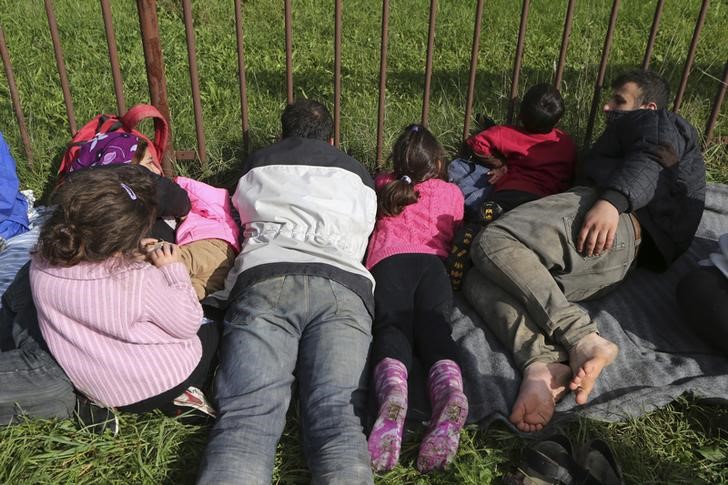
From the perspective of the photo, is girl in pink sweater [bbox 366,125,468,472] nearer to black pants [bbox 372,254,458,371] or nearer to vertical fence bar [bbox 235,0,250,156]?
black pants [bbox 372,254,458,371]

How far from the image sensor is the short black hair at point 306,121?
3.29m

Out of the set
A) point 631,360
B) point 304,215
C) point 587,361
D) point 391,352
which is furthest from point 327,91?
point 587,361

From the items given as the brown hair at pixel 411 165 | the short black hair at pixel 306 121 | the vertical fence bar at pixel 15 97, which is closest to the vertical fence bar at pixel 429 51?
the brown hair at pixel 411 165

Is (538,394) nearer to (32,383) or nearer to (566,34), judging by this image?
(32,383)

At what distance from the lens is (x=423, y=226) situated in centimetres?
324

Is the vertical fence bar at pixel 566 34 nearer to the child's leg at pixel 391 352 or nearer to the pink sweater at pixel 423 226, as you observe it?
the pink sweater at pixel 423 226

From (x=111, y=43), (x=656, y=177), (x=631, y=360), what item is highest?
(x=111, y=43)

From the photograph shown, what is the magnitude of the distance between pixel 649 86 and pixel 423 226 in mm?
1413

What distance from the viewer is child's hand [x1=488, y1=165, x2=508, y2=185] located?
3709 millimetres

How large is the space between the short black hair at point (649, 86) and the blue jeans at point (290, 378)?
6.33ft

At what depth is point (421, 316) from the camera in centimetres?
282

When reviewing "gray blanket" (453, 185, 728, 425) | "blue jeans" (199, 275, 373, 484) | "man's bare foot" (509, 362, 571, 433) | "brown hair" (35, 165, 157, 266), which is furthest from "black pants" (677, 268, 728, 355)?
"brown hair" (35, 165, 157, 266)

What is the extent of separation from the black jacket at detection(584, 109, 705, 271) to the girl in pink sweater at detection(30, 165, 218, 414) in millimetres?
1984

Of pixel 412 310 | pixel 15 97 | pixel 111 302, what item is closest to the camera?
pixel 111 302
